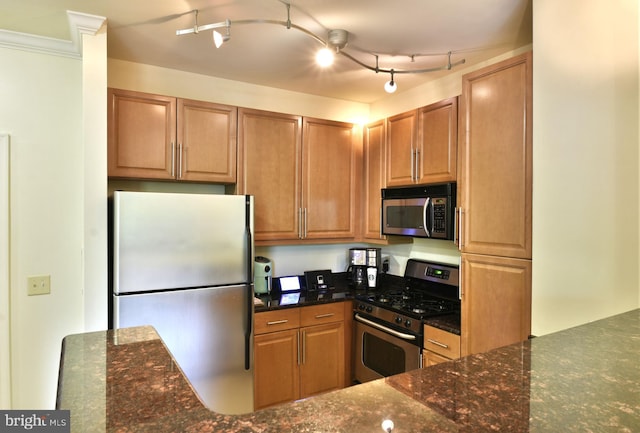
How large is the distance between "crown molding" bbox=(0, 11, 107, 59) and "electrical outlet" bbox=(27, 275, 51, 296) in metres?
1.40

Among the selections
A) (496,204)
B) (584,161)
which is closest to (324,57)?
(496,204)

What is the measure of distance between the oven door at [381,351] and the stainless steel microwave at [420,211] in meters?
0.71

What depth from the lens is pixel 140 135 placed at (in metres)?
2.57

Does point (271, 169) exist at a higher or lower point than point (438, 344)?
higher

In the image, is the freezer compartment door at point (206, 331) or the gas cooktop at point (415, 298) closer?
the freezer compartment door at point (206, 331)

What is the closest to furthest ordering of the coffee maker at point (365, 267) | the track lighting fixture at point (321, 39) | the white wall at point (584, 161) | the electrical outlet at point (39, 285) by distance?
the white wall at point (584, 161) < the track lighting fixture at point (321, 39) < the electrical outlet at point (39, 285) < the coffee maker at point (365, 267)

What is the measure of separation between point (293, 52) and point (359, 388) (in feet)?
7.62

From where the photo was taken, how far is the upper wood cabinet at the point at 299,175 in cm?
298

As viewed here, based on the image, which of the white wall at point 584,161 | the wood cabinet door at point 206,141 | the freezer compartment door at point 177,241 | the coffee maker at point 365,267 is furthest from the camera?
the coffee maker at point 365,267

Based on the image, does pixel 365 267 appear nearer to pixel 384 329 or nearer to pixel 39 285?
pixel 384 329

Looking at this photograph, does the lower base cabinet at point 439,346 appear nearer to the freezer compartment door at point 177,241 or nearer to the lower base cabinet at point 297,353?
the lower base cabinet at point 297,353

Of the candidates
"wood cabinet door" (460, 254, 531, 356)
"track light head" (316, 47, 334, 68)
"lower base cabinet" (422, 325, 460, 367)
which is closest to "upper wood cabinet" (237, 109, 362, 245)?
"track light head" (316, 47, 334, 68)

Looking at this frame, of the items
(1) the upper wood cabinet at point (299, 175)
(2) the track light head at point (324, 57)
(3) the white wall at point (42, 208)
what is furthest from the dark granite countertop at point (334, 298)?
(2) the track light head at point (324, 57)

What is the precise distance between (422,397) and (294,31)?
212cm
